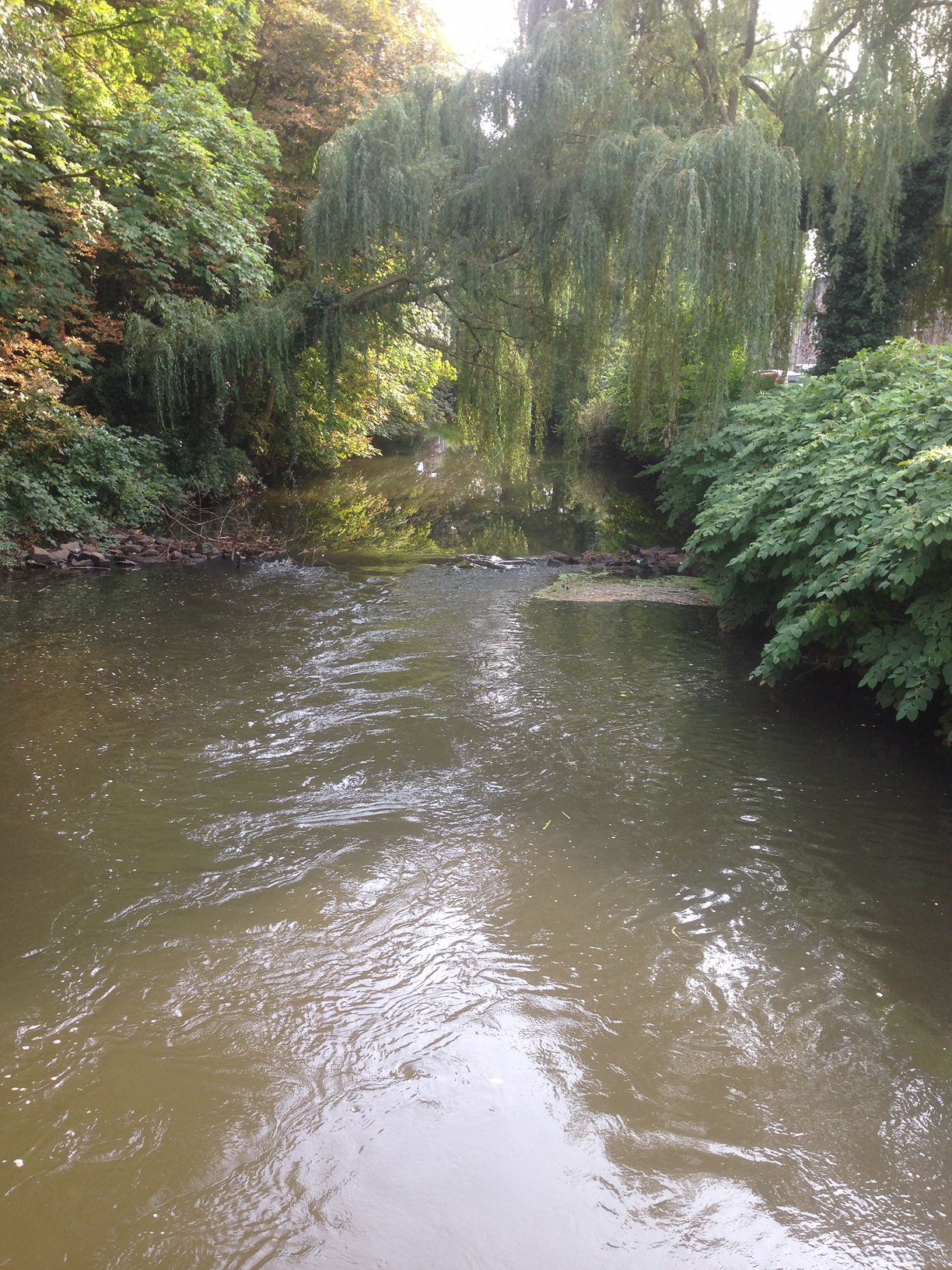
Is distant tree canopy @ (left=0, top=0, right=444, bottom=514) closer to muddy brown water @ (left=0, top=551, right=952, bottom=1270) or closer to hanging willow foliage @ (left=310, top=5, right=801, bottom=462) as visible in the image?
hanging willow foliage @ (left=310, top=5, right=801, bottom=462)

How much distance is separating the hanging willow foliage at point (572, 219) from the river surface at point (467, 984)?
3903 mm

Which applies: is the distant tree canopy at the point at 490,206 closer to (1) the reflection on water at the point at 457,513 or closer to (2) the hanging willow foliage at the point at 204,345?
(2) the hanging willow foliage at the point at 204,345

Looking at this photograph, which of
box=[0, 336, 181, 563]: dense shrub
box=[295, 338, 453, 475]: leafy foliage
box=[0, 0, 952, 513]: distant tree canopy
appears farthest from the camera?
box=[295, 338, 453, 475]: leafy foliage

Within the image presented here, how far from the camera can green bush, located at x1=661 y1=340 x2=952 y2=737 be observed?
5.00 m

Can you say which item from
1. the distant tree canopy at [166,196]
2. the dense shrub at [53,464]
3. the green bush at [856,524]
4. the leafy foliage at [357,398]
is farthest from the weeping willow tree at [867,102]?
the dense shrub at [53,464]

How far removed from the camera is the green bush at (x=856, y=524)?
500cm

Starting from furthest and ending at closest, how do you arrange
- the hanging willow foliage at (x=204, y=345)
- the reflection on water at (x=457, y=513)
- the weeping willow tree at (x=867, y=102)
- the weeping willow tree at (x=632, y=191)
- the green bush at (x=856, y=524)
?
1. the reflection on water at (x=457, y=513)
2. the hanging willow foliage at (x=204, y=345)
3. the weeping willow tree at (x=867, y=102)
4. the weeping willow tree at (x=632, y=191)
5. the green bush at (x=856, y=524)

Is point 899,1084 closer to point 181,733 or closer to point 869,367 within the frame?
point 181,733

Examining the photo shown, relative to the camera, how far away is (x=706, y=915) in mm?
3713

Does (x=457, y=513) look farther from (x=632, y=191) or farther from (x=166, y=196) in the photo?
(x=632, y=191)

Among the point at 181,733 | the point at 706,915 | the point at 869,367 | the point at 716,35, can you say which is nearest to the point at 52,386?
the point at 181,733

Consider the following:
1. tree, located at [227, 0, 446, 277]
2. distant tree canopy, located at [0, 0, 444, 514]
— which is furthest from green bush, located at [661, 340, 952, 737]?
tree, located at [227, 0, 446, 277]

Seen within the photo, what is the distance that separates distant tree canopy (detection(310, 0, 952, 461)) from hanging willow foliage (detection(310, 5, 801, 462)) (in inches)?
0.8

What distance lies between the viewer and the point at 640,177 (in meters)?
7.90
